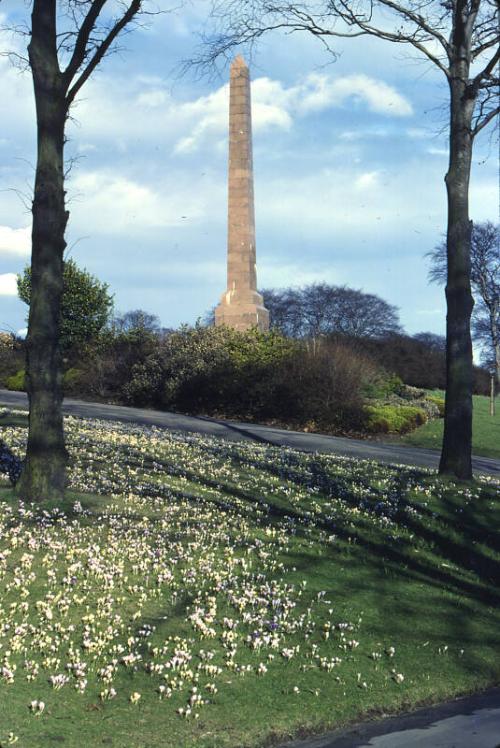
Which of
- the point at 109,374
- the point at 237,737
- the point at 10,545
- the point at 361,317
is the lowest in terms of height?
the point at 237,737

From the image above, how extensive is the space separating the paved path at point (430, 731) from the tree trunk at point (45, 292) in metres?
5.57

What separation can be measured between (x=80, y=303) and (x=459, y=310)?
37659mm

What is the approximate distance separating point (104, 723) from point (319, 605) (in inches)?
117

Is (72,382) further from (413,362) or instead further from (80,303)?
(413,362)

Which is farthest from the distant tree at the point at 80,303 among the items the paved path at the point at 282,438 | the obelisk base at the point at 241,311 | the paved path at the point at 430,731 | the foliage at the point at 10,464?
the paved path at the point at 430,731

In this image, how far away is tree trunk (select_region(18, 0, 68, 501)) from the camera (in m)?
10.3

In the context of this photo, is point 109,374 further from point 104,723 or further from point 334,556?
point 104,723

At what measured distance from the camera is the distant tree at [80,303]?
4806cm

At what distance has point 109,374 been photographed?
36.5 metres

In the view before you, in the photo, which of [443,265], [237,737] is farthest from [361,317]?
[237,737]

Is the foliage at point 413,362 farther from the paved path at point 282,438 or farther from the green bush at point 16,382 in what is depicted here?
the paved path at point 282,438

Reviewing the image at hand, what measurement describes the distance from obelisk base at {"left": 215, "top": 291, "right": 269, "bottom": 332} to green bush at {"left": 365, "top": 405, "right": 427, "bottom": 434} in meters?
7.58

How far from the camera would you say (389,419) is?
98.0 feet

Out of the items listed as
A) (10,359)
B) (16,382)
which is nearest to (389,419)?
(16,382)
